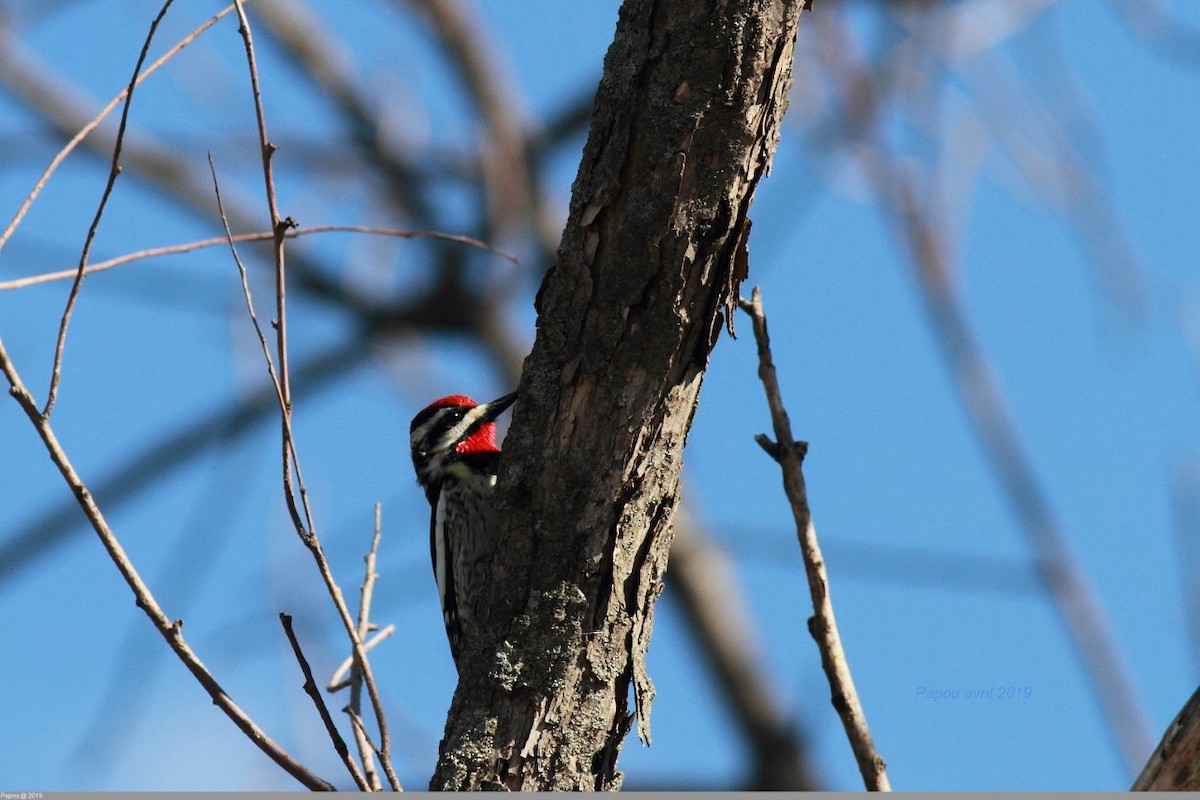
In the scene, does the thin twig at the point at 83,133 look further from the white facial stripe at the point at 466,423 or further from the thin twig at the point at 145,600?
the white facial stripe at the point at 466,423

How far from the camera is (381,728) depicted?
254 centimetres

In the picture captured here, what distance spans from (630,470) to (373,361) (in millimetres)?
7804

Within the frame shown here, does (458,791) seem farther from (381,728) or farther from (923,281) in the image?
(923,281)

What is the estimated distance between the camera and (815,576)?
2.93 metres

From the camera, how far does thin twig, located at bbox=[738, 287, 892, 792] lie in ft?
9.24

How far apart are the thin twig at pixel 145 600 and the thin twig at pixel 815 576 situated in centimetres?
111

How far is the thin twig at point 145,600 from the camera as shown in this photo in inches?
91.1

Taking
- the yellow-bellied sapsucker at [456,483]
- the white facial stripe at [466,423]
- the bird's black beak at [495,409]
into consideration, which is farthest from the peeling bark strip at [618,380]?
the white facial stripe at [466,423]

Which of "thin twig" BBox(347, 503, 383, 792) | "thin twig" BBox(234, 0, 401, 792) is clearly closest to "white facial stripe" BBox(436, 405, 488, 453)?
"thin twig" BBox(347, 503, 383, 792)

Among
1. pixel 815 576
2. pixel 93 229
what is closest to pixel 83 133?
pixel 93 229

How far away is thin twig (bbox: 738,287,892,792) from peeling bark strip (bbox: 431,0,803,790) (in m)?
0.36

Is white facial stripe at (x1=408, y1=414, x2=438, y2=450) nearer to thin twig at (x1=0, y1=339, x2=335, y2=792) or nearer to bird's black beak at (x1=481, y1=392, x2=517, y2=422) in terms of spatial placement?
bird's black beak at (x1=481, y1=392, x2=517, y2=422)

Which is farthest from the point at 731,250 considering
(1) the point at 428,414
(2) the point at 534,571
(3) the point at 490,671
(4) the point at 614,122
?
(1) the point at 428,414

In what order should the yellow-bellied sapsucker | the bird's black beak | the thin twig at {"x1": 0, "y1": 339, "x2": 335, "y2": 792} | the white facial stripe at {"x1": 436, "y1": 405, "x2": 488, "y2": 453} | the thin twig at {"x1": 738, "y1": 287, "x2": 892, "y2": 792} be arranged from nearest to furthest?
the thin twig at {"x1": 0, "y1": 339, "x2": 335, "y2": 792}, the thin twig at {"x1": 738, "y1": 287, "x2": 892, "y2": 792}, the yellow-bellied sapsucker, the bird's black beak, the white facial stripe at {"x1": 436, "y1": 405, "x2": 488, "y2": 453}
